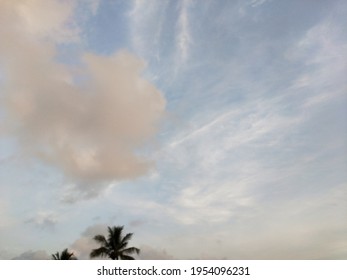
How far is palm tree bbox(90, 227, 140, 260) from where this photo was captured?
161 feet

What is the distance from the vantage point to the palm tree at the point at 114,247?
49188mm

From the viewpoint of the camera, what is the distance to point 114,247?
49.9m
